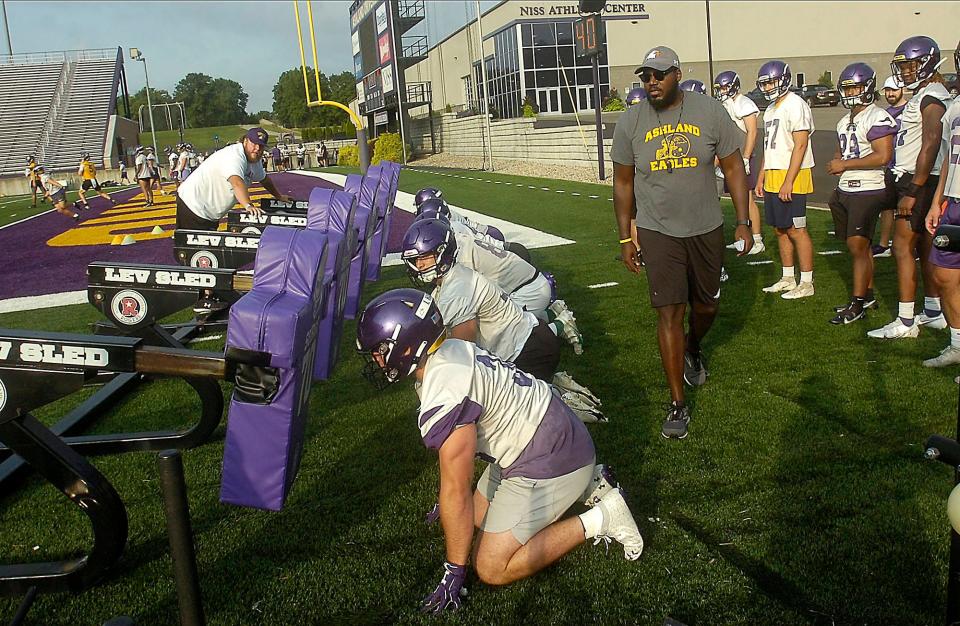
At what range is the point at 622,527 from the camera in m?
3.08

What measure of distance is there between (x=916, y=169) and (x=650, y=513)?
3291mm

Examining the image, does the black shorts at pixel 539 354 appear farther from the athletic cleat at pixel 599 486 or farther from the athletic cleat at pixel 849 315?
the athletic cleat at pixel 849 315

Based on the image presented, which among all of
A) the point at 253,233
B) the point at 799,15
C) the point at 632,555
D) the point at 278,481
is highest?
the point at 799,15

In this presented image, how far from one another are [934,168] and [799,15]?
4859cm

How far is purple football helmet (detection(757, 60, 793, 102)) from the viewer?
22.9 feet

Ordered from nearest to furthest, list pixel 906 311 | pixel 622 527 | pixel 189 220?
pixel 622 527
pixel 906 311
pixel 189 220

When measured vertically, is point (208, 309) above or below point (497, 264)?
below

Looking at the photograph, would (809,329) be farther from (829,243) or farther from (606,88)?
(606,88)

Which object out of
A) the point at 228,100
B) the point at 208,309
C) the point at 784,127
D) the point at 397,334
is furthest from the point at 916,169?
the point at 228,100

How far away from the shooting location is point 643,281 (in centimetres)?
826

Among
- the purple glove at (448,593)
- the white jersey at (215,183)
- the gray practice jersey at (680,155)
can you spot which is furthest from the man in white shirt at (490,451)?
the white jersey at (215,183)

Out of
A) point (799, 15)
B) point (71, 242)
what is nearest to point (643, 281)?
point (71, 242)

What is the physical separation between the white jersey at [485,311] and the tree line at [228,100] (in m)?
107

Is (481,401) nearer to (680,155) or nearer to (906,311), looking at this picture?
(680,155)
